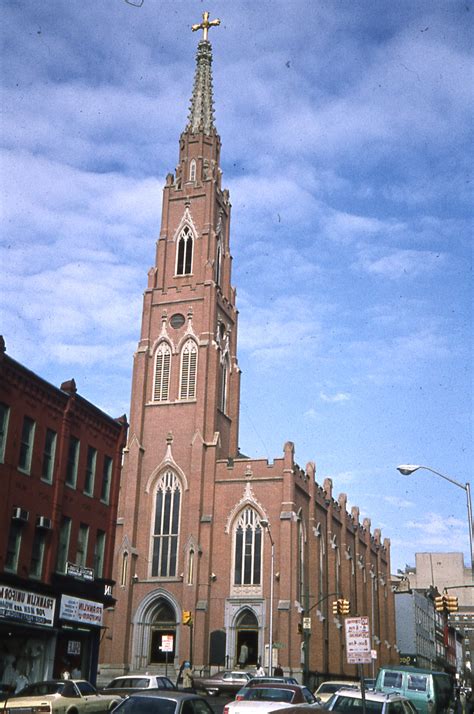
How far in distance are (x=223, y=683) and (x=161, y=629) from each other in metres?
16.3

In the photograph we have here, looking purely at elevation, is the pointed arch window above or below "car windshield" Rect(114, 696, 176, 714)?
above

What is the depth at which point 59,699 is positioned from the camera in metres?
19.7

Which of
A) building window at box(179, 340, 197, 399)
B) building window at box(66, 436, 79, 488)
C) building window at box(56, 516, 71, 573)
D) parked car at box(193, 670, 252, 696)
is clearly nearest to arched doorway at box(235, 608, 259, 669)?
parked car at box(193, 670, 252, 696)

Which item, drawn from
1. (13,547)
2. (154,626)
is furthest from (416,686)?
(154,626)

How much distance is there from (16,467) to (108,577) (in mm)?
8407

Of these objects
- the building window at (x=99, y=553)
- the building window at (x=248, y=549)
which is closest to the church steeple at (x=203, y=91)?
the building window at (x=248, y=549)

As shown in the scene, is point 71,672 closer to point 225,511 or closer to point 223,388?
point 225,511

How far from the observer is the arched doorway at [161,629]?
53.9m

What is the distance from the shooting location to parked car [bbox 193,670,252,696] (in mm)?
38594

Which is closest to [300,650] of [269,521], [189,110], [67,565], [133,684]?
[269,521]

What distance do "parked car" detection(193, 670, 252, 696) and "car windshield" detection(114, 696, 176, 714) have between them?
25168 millimetres

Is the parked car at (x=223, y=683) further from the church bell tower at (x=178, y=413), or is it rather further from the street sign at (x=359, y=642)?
the street sign at (x=359, y=642)

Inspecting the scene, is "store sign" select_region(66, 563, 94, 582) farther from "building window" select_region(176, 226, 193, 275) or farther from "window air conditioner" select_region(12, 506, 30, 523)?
"building window" select_region(176, 226, 193, 275)

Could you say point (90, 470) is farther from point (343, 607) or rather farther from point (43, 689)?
point (343, 607)
